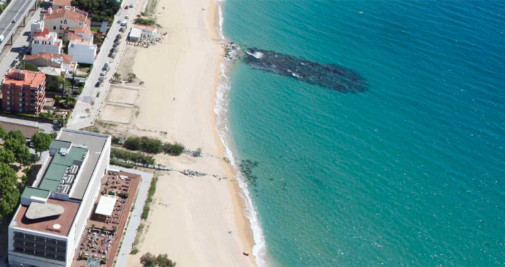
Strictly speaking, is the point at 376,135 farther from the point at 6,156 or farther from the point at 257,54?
the point at 6,156

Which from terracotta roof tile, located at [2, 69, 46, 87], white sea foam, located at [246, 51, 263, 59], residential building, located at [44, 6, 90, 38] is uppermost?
residential building, located at [44, 6, 90, 38]

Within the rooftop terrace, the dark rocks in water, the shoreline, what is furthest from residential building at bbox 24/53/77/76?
the rooftop terrace

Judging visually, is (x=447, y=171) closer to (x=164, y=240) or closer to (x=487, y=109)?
(x=487, y=109)

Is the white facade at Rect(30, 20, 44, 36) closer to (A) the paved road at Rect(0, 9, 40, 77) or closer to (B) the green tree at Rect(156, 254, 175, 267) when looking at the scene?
(A) the paved road at Rect(0, 9, 40, 77)

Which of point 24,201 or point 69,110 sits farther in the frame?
point 69,110

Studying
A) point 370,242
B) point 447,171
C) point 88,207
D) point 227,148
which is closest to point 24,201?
point 88,207

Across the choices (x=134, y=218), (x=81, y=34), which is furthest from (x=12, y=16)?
(x=134, y=218)
